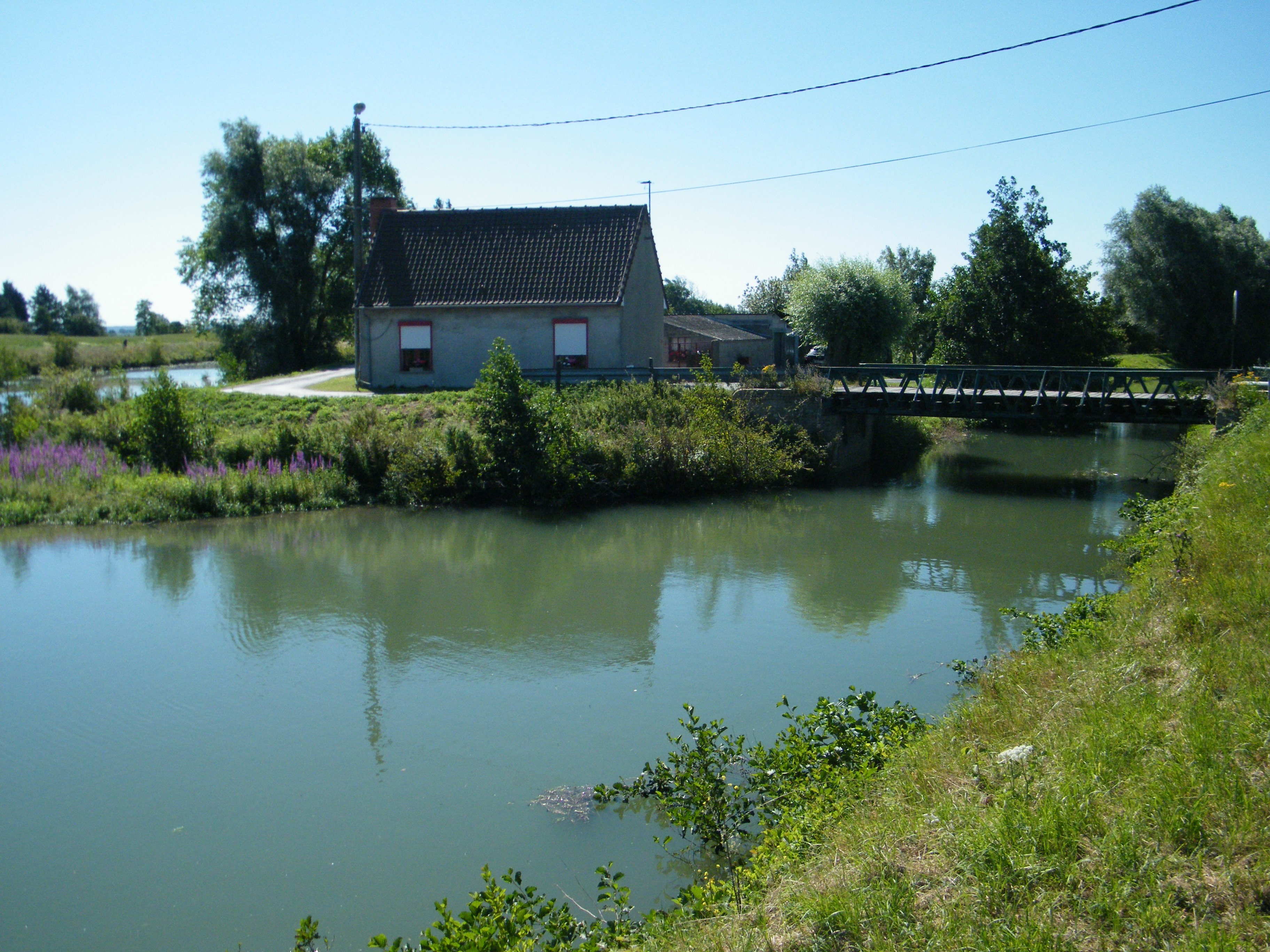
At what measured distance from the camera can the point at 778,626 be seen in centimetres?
1155

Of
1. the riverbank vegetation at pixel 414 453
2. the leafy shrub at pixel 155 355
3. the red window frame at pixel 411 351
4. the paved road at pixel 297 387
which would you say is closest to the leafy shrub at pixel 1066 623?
the riverbank vegetation at pixel 414 453

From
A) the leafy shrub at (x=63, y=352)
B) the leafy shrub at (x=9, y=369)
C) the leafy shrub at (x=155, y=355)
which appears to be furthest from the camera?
the leafy shrub at (x=155, y=355)

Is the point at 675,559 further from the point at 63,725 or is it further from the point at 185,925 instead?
the point at 185,925

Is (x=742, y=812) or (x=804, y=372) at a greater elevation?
(x=804, y=372)

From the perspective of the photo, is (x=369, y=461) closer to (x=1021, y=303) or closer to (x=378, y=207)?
(x=378, y=207)

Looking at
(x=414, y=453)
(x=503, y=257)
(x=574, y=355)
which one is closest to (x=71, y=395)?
(x=414, y=453)

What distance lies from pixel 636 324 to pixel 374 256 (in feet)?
27.8

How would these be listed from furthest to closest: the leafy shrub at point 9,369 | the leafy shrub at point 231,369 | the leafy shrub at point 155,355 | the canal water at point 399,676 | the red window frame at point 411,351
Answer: the leafy shrub at point 155,355 < the leafy shrub at point 231,369 < the leafy shrub at point 9,369 < the red window frame at point 411,351 < the canal water at point 399,676

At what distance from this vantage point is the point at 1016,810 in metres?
4.39

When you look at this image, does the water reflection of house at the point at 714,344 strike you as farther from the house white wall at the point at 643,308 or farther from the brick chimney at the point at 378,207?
the brick chimney at the point at 378,207

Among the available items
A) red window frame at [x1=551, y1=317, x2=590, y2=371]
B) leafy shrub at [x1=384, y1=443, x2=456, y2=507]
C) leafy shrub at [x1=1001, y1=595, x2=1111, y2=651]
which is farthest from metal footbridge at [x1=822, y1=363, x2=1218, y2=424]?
leafy shrub at [x1=1001, y1=595, x2=1111, y2=651]

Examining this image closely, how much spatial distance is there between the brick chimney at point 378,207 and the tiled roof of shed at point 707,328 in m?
12.4

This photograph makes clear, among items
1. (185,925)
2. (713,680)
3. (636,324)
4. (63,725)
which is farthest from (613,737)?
(636,324)

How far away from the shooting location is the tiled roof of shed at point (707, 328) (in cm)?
3950
